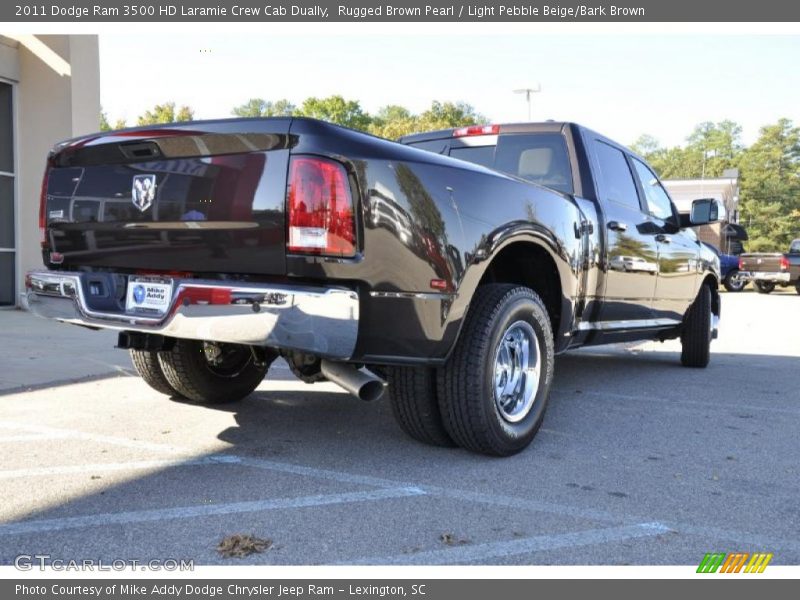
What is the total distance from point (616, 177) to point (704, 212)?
1.26 m

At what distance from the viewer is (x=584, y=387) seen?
19.0 ft

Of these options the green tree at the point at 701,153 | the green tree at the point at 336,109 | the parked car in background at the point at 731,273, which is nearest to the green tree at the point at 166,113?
the green tree at the point at 336,109

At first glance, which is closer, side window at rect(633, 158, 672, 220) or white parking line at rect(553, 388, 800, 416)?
white parking line at rect(553, 388, 800, 416)

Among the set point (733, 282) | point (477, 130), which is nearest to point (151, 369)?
point (477, 130)

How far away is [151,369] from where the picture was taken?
4.50m

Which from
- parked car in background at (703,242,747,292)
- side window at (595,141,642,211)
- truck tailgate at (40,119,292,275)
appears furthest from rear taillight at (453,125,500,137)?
parked car in background at (703,242,747,292)

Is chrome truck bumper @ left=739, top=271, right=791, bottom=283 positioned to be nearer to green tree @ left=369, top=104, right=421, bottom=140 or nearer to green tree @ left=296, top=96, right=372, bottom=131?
green tree @ left=369, top=104, right=421, bottom=140

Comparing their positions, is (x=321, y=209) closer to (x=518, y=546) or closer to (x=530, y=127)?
(x=518, y=546)

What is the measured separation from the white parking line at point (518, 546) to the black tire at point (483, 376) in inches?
32.3

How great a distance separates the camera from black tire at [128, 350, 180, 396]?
4.44m

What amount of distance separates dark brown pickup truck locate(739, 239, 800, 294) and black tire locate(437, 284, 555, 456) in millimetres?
22842

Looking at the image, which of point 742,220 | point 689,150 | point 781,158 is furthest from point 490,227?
point 689,150

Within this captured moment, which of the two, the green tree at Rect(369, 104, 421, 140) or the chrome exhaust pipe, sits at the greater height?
the green tree at Rect(369, 104, 421, 140)

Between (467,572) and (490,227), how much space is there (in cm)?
162
